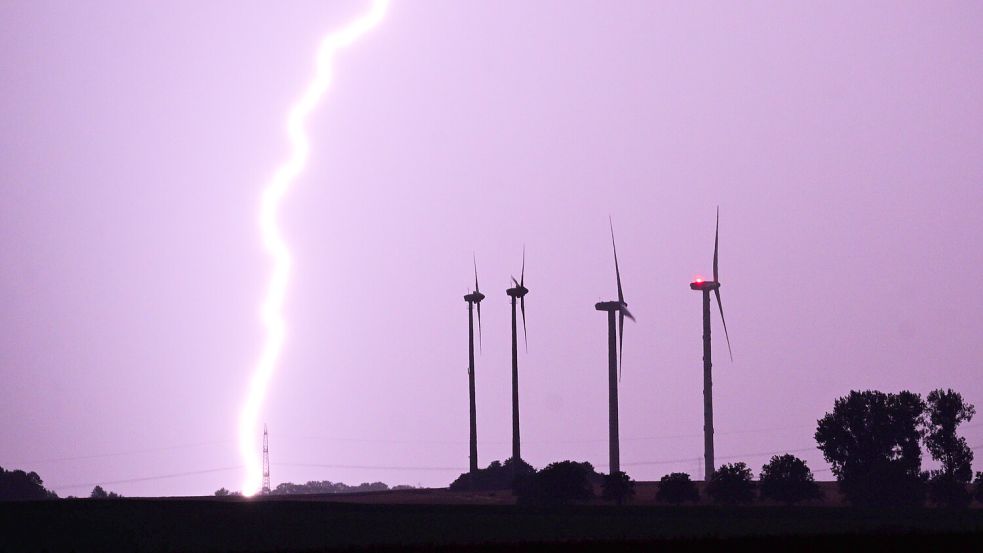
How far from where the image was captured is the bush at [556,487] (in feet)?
509

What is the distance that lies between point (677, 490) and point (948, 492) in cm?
2554

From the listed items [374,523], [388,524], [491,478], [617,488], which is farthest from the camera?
[491,478]

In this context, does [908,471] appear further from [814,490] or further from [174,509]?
[174,509]

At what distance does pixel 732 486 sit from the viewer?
154 metres

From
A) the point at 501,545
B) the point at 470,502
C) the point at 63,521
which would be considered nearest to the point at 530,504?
the point at 470,502

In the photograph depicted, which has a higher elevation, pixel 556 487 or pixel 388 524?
pixel 556 487

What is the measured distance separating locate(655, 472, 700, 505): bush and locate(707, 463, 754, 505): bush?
1.76m

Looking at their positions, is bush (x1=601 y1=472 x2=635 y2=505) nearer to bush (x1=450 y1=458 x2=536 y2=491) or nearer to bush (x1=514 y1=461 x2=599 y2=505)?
bush (x1=514 y1=461 x2=599 y2=505)

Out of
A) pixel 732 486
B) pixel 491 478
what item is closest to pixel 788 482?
pixel 732 486

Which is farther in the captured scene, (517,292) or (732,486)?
(517,292)

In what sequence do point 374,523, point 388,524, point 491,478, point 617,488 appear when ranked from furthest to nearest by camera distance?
point 491,478 → point 617,488 → point 374,523 → point 388,524

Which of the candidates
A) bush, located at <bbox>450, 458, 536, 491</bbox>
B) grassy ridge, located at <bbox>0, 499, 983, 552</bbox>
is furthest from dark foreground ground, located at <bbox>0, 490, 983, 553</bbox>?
bush, located at <bbox>450, 458, 536, 491</bbox>

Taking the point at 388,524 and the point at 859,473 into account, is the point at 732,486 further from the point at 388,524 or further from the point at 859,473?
the point at 388,524

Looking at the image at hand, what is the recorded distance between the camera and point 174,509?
13525 cm
